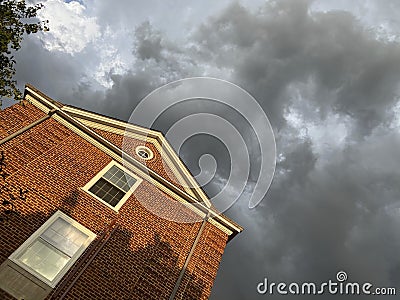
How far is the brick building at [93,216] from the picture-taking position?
33.2 ft

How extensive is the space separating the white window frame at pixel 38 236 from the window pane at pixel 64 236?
0.12m

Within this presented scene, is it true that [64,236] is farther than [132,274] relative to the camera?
No

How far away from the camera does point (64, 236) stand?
1110 cm

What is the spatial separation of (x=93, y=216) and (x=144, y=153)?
5587mm

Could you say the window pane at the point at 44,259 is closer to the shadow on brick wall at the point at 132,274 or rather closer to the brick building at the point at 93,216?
the brick building at the point at 93,216

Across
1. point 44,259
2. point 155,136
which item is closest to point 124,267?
point 44,259

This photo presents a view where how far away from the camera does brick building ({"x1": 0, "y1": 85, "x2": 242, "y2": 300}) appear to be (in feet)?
33.2

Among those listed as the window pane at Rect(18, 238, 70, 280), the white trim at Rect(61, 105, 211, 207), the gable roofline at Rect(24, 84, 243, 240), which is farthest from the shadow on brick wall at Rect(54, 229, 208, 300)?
the white trim at Rect(61, 105, 211, 207)

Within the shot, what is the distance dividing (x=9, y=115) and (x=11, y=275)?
7101 millimetres

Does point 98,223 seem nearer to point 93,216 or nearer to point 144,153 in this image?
point 93,216

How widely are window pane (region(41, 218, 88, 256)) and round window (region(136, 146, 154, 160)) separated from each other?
590 centimetres

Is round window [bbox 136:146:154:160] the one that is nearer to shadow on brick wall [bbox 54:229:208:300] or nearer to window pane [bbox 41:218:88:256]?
shadow on brick wall [bbox 54:229:208:300]

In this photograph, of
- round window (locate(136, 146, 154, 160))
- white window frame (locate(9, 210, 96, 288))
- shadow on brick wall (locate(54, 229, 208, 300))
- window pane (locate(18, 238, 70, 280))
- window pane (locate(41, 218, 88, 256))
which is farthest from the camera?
round window (locate(136, 146, 154, 160))

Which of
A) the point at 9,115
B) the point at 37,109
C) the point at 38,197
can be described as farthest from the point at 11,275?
the point at 37,109
